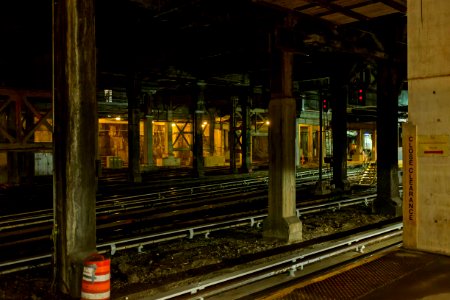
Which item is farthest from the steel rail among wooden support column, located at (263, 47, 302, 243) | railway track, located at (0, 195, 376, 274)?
wooden support column, located at (263, 47, 302, 243)

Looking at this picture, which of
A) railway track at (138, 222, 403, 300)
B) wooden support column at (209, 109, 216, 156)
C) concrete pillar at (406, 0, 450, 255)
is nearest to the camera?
concrete pillar at (406, 0, 450, 255)

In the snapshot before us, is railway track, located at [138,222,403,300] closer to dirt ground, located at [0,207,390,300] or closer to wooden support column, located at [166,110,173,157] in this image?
dirt ground, located at [0,207,390,300]

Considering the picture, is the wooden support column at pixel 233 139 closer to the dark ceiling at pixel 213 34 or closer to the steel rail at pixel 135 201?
the steel rail at pixel 135 201

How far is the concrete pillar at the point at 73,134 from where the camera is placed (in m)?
6.54

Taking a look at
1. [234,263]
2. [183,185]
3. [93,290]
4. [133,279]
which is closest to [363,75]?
[183,185]

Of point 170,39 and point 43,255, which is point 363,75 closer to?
point 170,39

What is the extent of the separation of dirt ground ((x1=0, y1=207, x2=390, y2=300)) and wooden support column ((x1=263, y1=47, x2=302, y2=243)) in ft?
1.57

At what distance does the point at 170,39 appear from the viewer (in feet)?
51.4

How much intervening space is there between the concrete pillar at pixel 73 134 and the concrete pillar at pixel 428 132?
499cm

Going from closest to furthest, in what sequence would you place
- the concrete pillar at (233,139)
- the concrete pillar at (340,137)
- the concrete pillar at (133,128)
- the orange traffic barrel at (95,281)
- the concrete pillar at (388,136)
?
the orange traffic barrel at (95,281) < the concrete pillar at (388,136) < the concrete pillar at (340,137) < the concrete pillar at (133,128) < the concrete pillar at (233,139)

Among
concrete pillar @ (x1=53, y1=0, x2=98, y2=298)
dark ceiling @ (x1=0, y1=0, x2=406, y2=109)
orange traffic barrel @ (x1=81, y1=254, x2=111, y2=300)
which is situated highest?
dark ceiling @ (x1=0, y1=0, x2=406, y2=109)

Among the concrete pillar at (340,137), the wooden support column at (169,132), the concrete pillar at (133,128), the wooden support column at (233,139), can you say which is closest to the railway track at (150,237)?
→ the concrete pillar at (340,137)

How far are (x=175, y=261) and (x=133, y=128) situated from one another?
52.2ft

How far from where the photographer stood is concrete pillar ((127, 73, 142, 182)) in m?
22.9
